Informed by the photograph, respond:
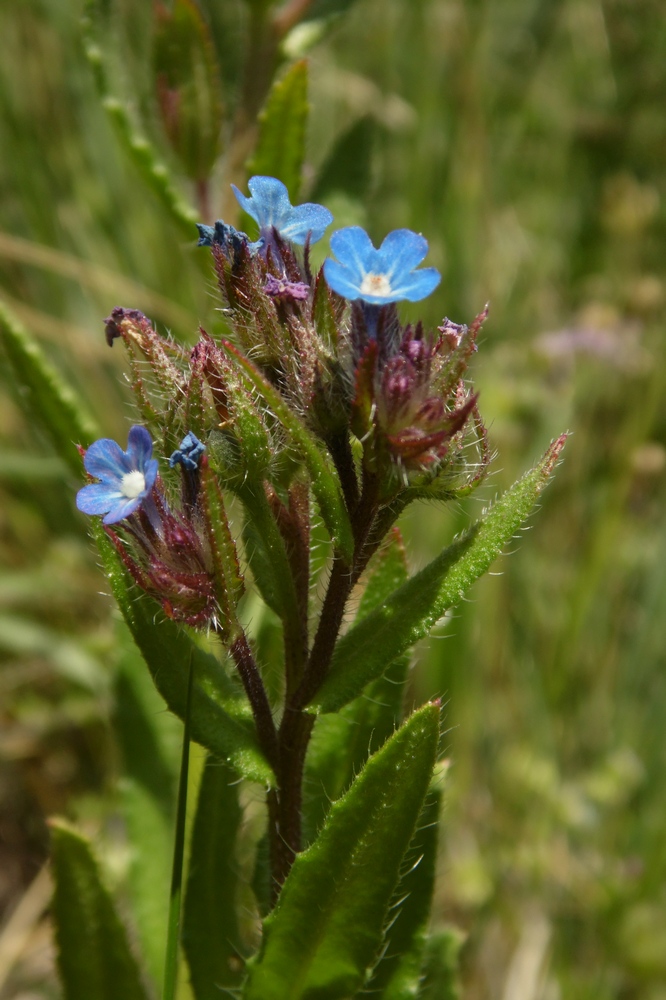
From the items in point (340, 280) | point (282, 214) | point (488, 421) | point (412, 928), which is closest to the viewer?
point (340, 280)

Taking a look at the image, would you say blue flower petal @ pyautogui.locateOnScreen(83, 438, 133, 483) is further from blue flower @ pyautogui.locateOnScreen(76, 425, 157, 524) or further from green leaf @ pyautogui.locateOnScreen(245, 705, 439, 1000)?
green leaf @ pyautogui.locateOnScreen(245, 705, 439, 1000)

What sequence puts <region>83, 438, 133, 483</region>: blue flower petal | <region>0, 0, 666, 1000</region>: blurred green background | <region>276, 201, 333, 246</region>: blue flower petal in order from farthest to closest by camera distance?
<region>0, 0, 666, 1000</region>: blurred green background < <region>276, 201, 333, 246</region>: blue flower petal < <region>83, 438, 133, 483</region>: blue flower petal

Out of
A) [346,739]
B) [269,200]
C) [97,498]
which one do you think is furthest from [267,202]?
[346,739]

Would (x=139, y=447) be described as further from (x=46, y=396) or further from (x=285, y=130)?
(x=285, y=130)

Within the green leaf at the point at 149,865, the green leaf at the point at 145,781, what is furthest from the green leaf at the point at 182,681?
the green leaf at the point at 149,865

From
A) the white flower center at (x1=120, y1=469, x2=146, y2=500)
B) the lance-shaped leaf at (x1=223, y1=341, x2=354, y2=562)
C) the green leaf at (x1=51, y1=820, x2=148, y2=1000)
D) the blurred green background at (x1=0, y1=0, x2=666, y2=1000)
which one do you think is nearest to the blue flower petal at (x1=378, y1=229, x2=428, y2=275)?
the lance-shaped leaf at (x1=223, y1=341, x2=354, y2=562)

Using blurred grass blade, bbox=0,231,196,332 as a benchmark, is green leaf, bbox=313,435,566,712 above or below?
below

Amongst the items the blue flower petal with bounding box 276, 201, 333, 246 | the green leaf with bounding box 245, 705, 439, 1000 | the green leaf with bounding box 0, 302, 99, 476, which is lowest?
the green leaf with bounding box 245, 705, 439, 1000
